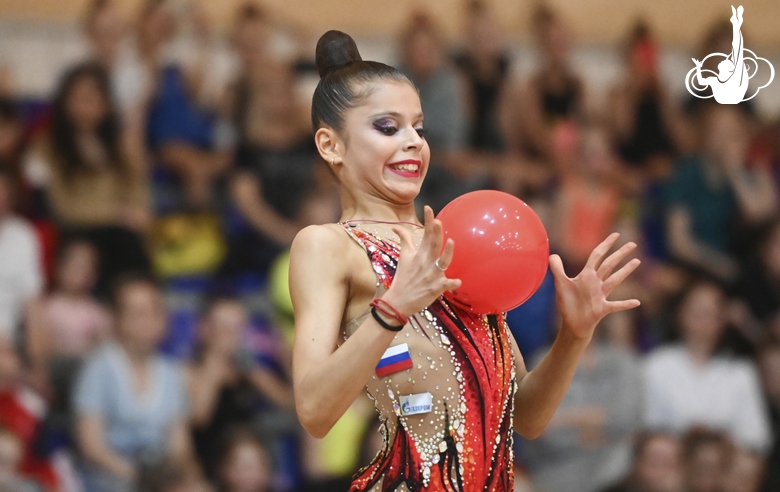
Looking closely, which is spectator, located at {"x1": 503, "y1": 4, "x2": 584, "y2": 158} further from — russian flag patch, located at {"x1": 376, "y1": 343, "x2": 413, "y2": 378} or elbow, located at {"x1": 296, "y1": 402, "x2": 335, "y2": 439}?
elbow, located at {"x1": 296, "y1": 402, "x2": 335, "y2": 439}

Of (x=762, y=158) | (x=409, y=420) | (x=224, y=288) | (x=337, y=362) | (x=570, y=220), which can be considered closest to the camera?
(x=337, y=362)

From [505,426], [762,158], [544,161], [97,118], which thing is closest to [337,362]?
[505,426]

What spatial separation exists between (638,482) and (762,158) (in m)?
2.73

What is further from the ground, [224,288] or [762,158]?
[762,158]

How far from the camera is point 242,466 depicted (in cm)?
515

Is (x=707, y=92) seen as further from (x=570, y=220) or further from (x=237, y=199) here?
(x=237, y=199)

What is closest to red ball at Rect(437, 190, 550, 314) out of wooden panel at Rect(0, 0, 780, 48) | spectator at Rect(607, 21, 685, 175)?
spectator at Rect(607, 21, 685, 175)

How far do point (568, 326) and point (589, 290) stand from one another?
0.11 m

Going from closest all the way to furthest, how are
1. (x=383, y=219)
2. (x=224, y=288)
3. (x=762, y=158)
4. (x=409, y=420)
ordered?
(x=409, y=420) < (x=383, y=219) < (x=224, y=288) < (x=762, y=158)

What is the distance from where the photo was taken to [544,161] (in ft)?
22.0

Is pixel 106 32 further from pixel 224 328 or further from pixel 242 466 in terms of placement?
pixel 242 466

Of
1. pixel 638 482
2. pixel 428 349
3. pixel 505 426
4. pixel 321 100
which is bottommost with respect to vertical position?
pixel 638 482

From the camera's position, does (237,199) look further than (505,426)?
Yes

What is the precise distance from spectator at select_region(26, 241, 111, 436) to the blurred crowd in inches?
0.5
